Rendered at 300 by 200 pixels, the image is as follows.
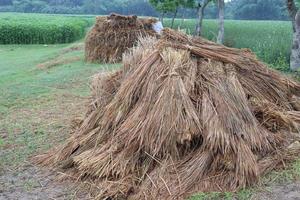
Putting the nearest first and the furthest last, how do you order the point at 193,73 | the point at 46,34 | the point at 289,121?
the point at 193,73 < the point at 289,121 < the point at 46,34

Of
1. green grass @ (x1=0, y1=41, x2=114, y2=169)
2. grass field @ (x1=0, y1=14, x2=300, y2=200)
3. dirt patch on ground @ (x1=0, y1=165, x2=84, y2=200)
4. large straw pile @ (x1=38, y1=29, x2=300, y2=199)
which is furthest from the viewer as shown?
green grass @ (x1=0, y1=41, x2=114, y2=169)

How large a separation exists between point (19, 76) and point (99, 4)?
A: 62448 mm

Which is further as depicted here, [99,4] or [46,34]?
[99,4]

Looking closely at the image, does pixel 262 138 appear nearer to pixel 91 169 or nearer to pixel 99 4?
pixel 91 169

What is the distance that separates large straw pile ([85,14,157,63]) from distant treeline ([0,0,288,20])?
31.7 m

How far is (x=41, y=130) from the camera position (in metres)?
7.01

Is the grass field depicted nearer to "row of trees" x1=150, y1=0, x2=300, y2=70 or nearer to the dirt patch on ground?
the dirt patch on ground

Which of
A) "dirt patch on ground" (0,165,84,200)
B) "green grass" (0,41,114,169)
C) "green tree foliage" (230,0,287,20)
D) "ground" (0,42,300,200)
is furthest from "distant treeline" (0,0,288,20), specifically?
"dirt patch on ground" (0,165,84,200)

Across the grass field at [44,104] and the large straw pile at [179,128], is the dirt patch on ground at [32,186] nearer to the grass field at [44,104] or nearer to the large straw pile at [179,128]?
the grass field at [44,104]

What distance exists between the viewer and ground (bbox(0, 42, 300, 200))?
4.67m

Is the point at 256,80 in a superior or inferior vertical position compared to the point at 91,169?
superior

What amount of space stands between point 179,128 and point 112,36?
11561 mm

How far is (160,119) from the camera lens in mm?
4797

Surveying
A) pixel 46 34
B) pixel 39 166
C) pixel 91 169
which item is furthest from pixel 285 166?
pixel 46 34
